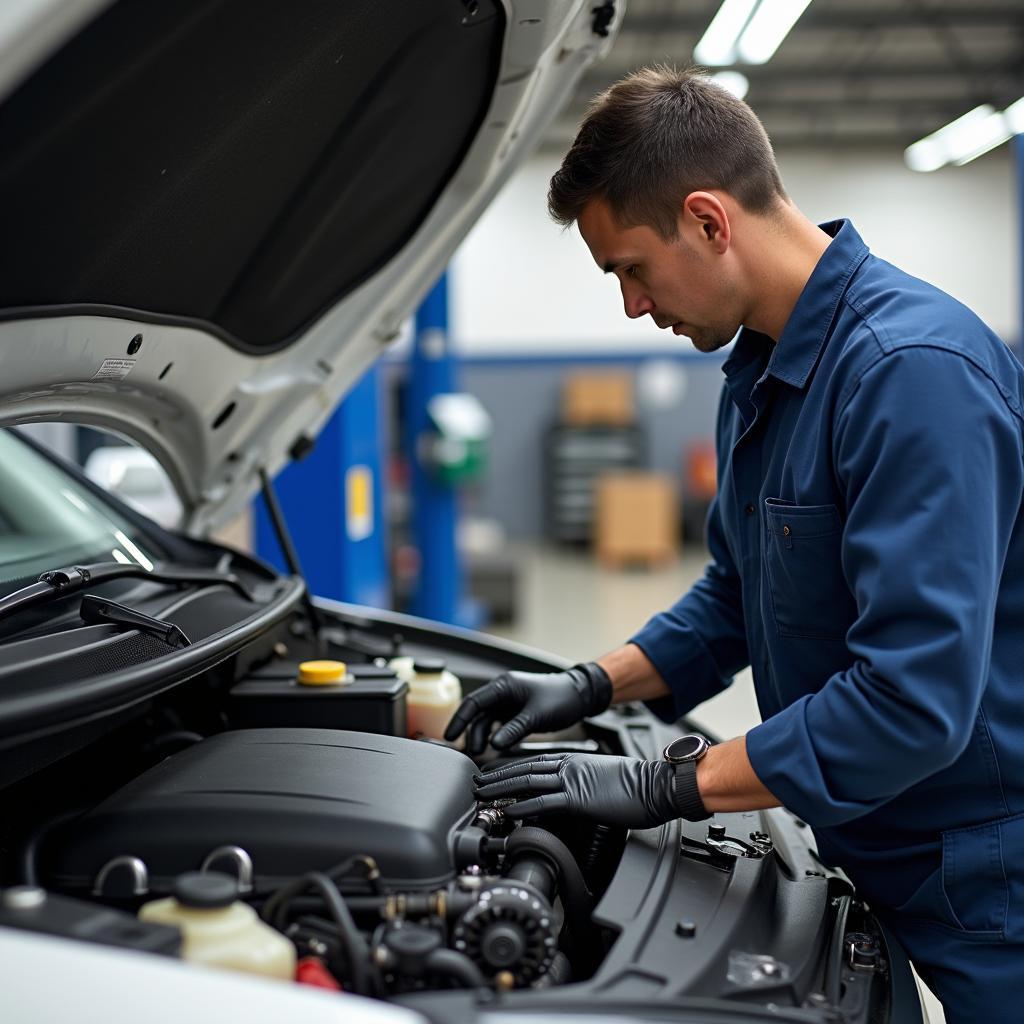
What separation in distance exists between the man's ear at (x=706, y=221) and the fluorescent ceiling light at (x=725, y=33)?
193 inches

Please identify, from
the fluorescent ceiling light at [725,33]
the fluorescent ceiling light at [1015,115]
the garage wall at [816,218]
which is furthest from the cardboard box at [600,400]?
the fluorescent ceiling light at [725,33]

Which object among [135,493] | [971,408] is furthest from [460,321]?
[971,408]

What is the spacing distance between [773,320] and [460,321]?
10452mm

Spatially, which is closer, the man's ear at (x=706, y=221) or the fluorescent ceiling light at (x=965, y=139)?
the man's ear at (x=706, y=221)

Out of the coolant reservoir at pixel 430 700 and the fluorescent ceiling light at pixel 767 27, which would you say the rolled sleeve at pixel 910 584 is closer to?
the coolant reservoir at pixel 430 700

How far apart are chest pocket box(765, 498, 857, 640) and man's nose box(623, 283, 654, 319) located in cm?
28

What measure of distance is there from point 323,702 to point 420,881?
1.48 ft

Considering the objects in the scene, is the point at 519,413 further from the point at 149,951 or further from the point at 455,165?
the point at 149,951

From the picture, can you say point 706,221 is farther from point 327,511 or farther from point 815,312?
point 327,511

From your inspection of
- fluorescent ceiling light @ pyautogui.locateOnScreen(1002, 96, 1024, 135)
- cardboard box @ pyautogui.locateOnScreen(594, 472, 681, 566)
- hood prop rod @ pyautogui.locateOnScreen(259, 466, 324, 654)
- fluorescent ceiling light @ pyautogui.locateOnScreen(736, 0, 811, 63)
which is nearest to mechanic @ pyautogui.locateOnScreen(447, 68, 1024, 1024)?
hood prop rod @ pyautogui.locateOnScreen(259, 466, 324, 654)

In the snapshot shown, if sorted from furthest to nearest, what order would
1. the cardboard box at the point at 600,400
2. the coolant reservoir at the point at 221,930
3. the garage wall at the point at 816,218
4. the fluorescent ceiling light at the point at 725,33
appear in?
the garage wall at the point at 816,218
the cardboard box at the point at 600,400
the fluorescent ceiling light at the point at 725,33
the coolant reservoir at the point at 221,930

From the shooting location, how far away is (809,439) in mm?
1218

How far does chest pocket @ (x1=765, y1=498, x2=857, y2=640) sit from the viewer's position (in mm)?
1198

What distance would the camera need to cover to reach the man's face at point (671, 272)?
126 cm
